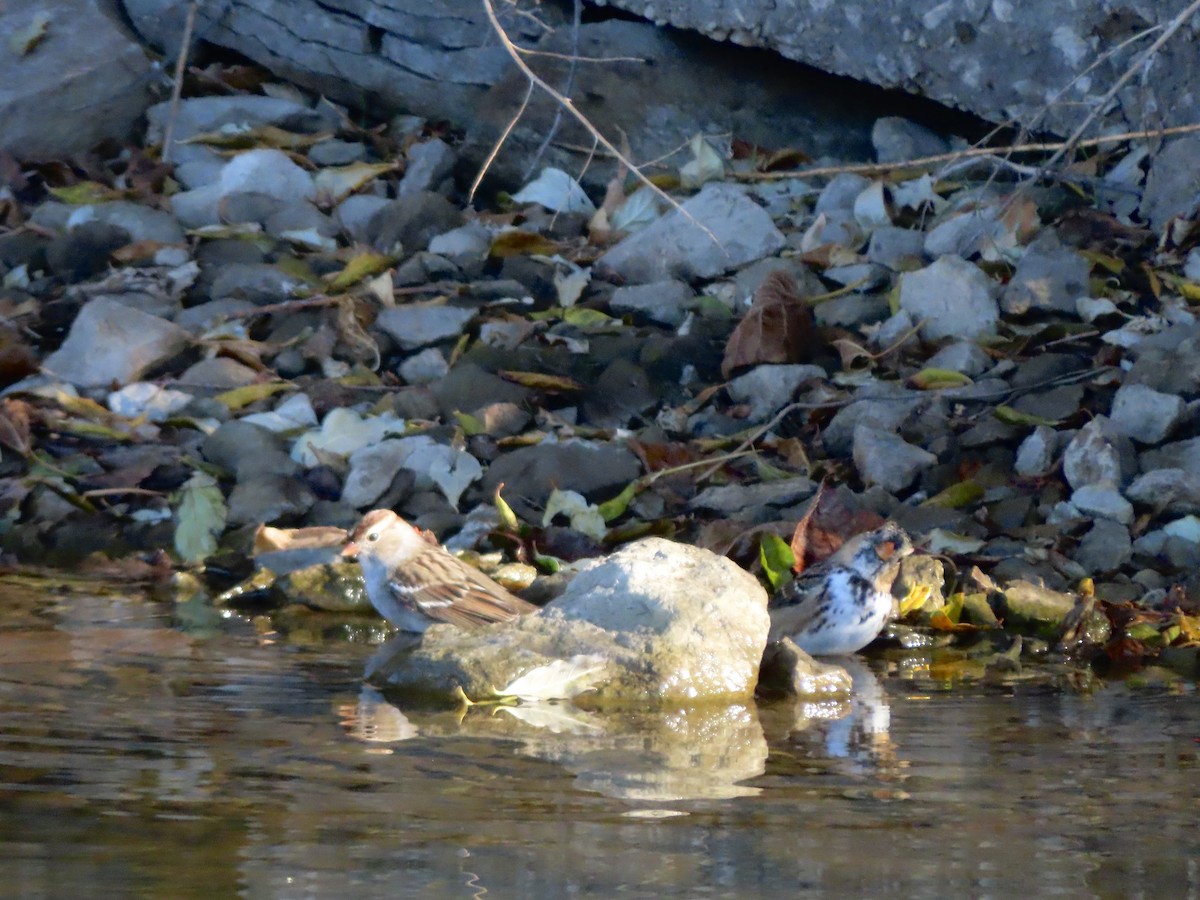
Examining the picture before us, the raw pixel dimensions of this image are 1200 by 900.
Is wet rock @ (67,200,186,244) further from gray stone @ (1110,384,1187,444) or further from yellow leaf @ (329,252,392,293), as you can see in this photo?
gray stone @ (1110,384,1187,444)

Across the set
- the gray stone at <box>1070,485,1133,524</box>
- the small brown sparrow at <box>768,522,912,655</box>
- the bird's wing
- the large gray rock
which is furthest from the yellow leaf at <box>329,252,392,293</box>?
the gray stone at <box>1070,485,1133,524</box>

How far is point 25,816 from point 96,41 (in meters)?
7.72

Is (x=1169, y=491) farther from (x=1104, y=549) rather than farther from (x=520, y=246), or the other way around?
(x=520, y=246)

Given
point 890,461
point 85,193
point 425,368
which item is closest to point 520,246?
point 425,368

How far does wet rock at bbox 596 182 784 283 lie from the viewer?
8.12 metres

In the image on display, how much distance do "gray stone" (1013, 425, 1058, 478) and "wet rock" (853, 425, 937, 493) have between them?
0.32 m

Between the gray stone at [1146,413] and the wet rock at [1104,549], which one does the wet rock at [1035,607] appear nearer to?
the wet rock at [1104,549]

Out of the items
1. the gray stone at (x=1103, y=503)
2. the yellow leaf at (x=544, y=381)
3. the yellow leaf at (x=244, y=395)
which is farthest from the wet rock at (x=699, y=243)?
the gray stone at (x=1103, y=503)

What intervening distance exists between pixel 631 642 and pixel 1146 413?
2599 millimetres

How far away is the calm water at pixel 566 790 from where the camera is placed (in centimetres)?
287

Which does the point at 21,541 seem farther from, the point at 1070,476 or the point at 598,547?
the point at 1070,476

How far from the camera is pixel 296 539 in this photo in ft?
19.9

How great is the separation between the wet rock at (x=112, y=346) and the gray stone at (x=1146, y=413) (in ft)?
13.3

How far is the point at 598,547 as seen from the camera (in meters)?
6.12
